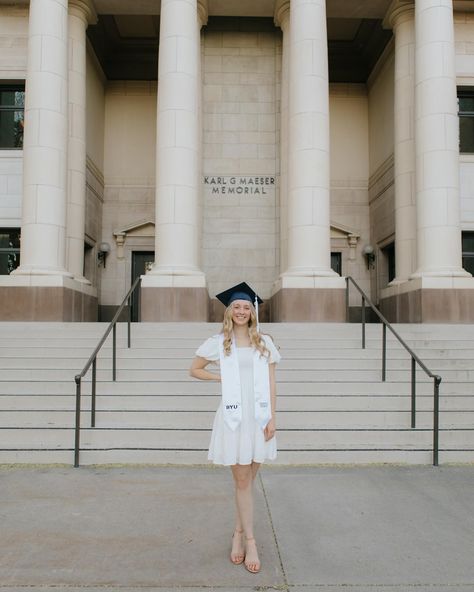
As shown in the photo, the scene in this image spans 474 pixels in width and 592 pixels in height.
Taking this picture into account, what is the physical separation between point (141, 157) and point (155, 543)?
1734cm

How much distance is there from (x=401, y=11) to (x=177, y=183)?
857 cm

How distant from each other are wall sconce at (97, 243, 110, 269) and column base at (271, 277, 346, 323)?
7.75 m

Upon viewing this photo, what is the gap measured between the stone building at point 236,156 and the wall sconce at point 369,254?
0.19ft

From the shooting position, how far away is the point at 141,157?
2036cm

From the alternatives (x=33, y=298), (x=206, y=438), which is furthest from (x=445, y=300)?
(x=33, y=298)

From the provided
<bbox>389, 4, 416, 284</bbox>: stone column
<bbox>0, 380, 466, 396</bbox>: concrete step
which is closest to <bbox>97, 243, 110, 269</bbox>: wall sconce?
<bbox>389, 4, 416, 284</bbox>: stone column

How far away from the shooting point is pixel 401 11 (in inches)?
655

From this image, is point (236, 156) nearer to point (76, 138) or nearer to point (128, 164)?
point (128, 164)

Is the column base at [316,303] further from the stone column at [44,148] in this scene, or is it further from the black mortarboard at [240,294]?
the black mortarboard at [240,294]

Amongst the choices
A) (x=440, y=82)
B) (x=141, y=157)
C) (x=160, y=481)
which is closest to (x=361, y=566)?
(x=160, y=481)

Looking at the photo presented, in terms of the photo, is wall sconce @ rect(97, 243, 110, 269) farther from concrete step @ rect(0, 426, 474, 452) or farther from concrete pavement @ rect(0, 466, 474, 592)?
concrete pavement @ rect(0, 466, 474, 592)

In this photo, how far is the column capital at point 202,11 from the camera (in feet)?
55.2

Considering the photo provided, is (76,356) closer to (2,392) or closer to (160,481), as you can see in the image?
(2,392)

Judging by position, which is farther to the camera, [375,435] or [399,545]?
[375,435]
